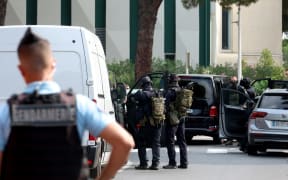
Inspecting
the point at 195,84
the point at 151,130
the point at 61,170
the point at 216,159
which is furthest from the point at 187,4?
the point at 61,170

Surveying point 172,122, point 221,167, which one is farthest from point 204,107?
point 172,122

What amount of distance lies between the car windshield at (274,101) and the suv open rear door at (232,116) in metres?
1.01

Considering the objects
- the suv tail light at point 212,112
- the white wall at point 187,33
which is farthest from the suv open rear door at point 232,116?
the white wall at point 187,33

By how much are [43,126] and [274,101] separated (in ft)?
46.8

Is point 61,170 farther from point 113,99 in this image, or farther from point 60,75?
point 113,99

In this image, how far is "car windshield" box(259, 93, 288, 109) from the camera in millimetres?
17822

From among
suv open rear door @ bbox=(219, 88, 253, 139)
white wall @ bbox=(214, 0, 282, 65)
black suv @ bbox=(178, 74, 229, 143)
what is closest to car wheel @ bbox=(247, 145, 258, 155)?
suv open rear door @ bbox=(219, 88, 253, 139)

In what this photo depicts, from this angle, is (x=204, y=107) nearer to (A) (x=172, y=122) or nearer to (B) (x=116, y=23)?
(A) (x=172, y=122)

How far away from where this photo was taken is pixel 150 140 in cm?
1484

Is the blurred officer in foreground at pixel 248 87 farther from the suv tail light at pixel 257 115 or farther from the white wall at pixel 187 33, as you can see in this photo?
the white wall at pixel 187 33

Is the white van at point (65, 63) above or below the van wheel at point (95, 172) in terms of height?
above

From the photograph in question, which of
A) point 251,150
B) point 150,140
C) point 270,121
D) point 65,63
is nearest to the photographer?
point 65,63

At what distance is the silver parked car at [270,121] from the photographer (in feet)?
57.9

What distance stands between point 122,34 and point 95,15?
1748 millimetres
